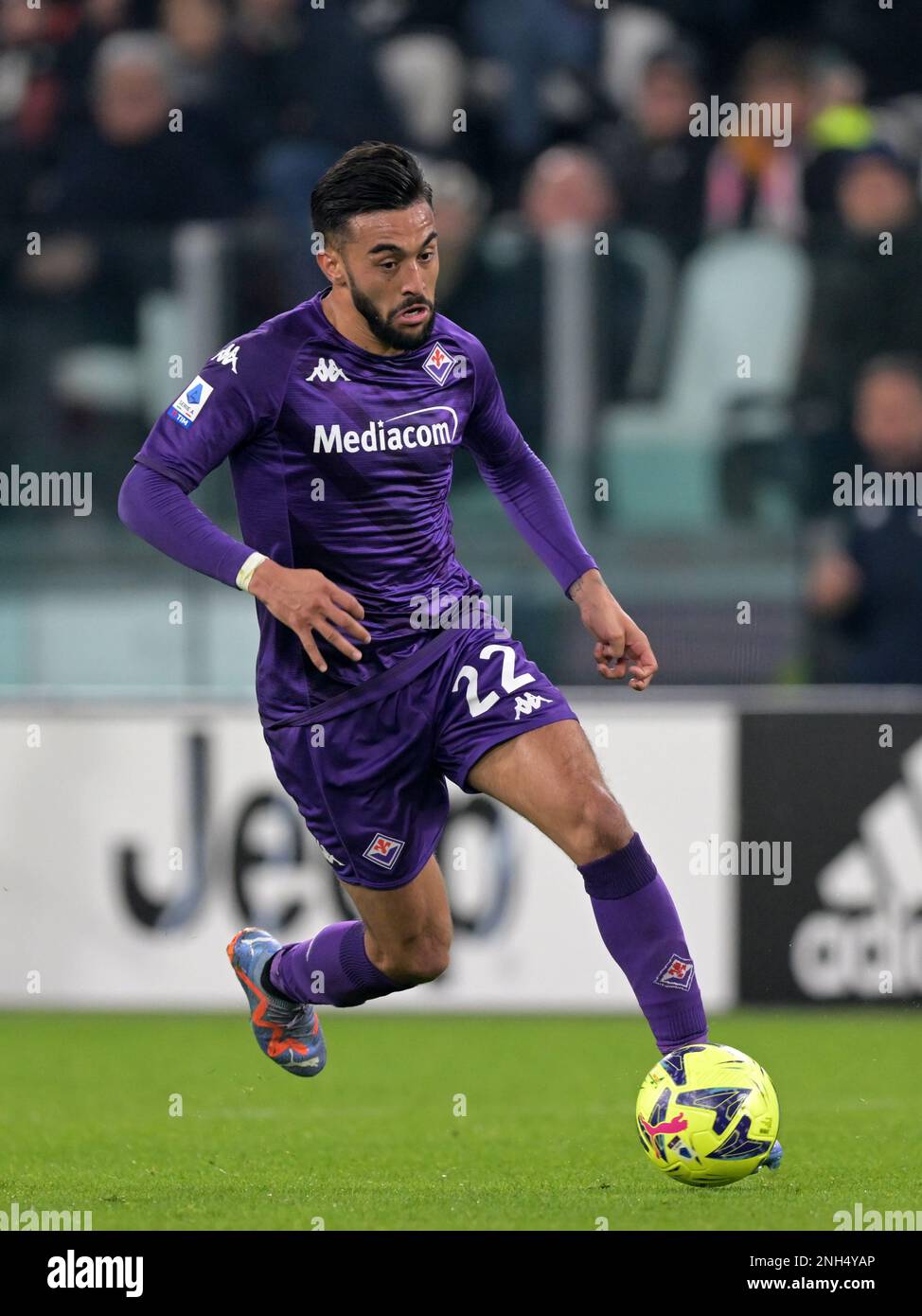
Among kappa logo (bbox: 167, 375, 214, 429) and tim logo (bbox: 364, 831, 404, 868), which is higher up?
kappa logo (bbox: 167, 375, 214, 429)

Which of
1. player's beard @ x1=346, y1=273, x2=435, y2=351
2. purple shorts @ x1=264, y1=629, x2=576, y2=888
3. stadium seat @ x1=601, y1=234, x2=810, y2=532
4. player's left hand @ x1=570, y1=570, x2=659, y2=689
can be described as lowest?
purple shorts @ x1=264, y1=629, x2=576, y2=888

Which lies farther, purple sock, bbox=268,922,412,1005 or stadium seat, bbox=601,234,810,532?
stadium seat, bbox=601,234,810,532

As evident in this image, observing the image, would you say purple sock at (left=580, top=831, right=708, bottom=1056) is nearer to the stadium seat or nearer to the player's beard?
the player's beard

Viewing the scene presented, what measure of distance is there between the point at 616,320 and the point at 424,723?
442 centimetres

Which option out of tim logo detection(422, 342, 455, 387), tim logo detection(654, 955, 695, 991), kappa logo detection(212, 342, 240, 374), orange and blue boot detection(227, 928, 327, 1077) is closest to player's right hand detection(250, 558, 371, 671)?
kappa logo detection(212, 342, 240, 374)

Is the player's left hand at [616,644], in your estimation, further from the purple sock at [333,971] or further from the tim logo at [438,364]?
the purple sock at [333,971]

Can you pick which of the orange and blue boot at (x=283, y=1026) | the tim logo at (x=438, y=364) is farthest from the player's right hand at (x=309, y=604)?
the orange and blue boot at (x=283, y=1026)

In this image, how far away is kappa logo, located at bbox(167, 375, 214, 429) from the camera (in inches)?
203

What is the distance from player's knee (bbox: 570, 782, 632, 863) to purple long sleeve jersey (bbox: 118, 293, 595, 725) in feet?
2.08

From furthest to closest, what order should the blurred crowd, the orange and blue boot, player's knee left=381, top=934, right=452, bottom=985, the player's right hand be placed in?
the blurred crowd → the orange and blue boot → player's knee left=381, top=934, right=452, bottom=985 → the player's right hand

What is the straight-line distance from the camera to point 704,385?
9.45 meters

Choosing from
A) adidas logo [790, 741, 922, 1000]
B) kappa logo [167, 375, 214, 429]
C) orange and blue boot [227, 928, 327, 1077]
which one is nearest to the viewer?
kappa logo [167, 375, 214, 429]

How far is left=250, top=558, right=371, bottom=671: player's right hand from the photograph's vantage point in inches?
189

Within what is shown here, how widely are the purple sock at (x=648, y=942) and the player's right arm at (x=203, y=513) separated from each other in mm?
758
